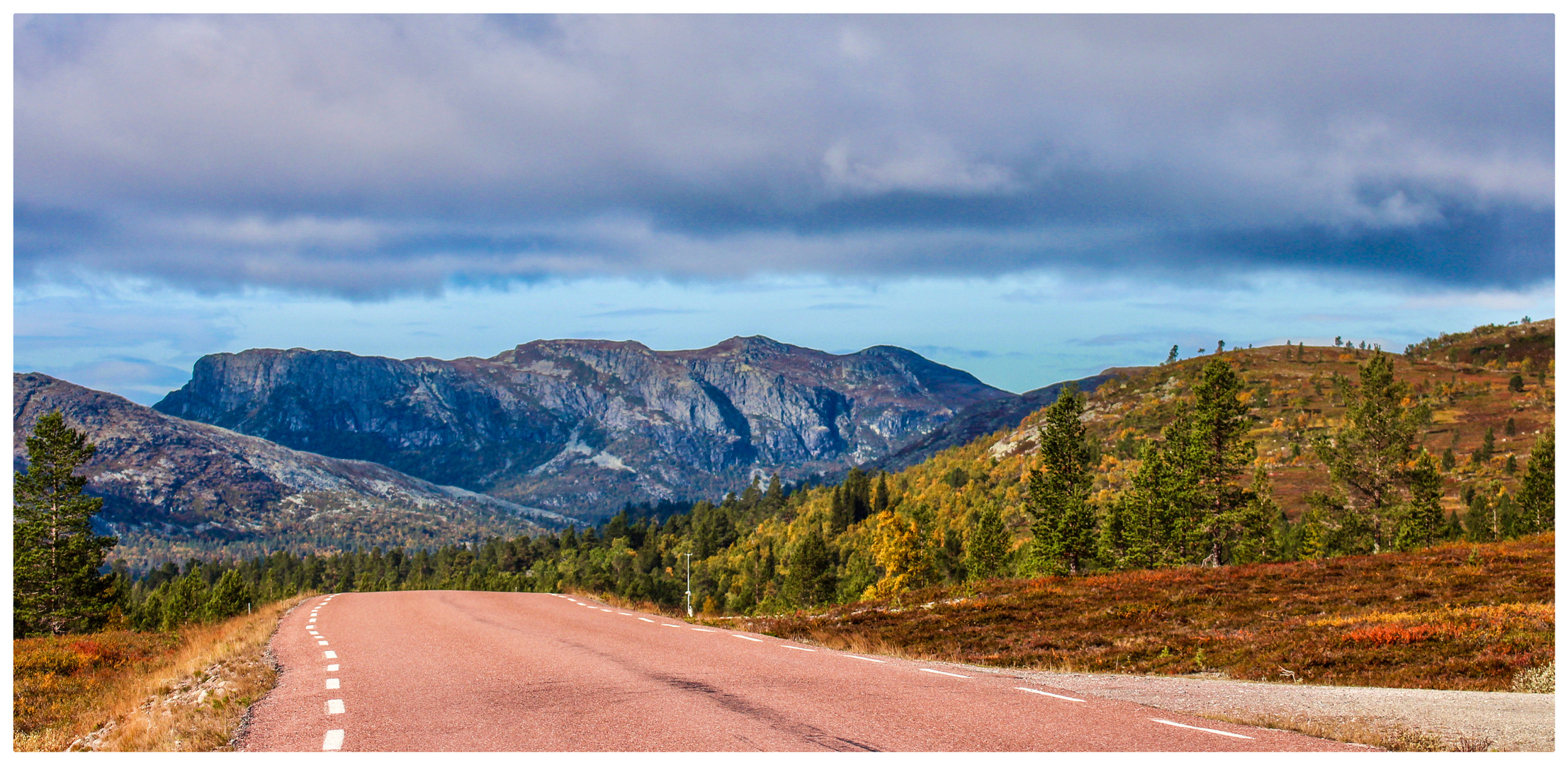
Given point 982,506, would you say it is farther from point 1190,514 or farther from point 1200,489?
point 1200,489

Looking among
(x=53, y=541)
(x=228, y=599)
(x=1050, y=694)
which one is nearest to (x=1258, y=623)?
(x=1050, y=694)

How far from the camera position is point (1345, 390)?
77.1 m

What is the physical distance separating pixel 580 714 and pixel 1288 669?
491 inches

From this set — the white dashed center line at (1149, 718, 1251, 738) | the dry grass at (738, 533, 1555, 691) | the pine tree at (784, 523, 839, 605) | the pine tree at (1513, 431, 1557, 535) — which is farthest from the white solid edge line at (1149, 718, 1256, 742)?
the pine tree at (784, 523, 839, 605)

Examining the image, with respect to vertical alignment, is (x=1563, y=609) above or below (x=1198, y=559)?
above

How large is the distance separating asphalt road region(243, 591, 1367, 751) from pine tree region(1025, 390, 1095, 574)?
48.5 metres

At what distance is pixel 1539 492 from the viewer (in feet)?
248

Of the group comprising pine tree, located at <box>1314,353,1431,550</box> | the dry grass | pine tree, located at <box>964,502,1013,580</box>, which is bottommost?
pine tree, located at <box>964,502,1013,580</box>

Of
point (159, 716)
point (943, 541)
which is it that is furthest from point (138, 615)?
point (159, 716)

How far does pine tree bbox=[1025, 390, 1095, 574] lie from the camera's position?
64.1 metres

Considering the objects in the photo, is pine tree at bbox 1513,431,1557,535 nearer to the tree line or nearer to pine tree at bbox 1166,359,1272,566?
the tree line

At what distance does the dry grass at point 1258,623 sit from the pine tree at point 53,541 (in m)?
54.3

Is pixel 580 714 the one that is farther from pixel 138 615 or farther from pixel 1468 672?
pixel 138 615

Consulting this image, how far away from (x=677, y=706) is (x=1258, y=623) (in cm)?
1621
